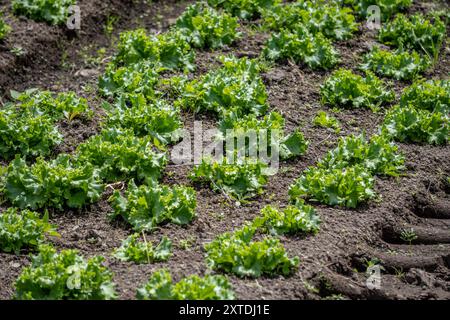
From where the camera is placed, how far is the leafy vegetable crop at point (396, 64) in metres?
7.67

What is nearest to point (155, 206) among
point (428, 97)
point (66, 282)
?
point (66, 282)

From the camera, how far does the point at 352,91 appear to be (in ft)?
23.7

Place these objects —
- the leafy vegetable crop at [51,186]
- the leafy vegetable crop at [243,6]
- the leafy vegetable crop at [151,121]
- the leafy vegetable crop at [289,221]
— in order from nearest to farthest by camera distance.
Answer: the leafy vegetable crop at [289,221]
the leafy vegetable crop at [51,186]
the leafy vegetable crop at [151,121]
the leafy vegetable crop at [243,6]

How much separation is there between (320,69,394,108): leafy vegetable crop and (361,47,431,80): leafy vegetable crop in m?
0.37

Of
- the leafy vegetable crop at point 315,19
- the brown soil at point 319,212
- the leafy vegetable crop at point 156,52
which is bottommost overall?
the brown soil at point 319,212

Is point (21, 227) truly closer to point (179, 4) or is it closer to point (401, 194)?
point (401, 194)

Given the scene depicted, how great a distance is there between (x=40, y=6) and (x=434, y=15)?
3.94 m

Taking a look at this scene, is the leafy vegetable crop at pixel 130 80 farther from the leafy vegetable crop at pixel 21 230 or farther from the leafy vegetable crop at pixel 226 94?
the leafy vegetable crop at pixel 21 230

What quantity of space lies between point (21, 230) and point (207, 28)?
10.8 feet

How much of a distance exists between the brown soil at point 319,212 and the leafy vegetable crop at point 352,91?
0.35 ft

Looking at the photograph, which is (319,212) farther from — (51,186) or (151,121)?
(51,186)

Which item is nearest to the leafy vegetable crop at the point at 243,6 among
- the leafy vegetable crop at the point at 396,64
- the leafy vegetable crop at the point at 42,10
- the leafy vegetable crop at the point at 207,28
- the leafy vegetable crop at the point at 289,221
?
the leafy vegetable crop at the point at 207,28

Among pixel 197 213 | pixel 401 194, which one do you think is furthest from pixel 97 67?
pixel 401 194

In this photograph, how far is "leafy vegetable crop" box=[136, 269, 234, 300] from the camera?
4.73 m
